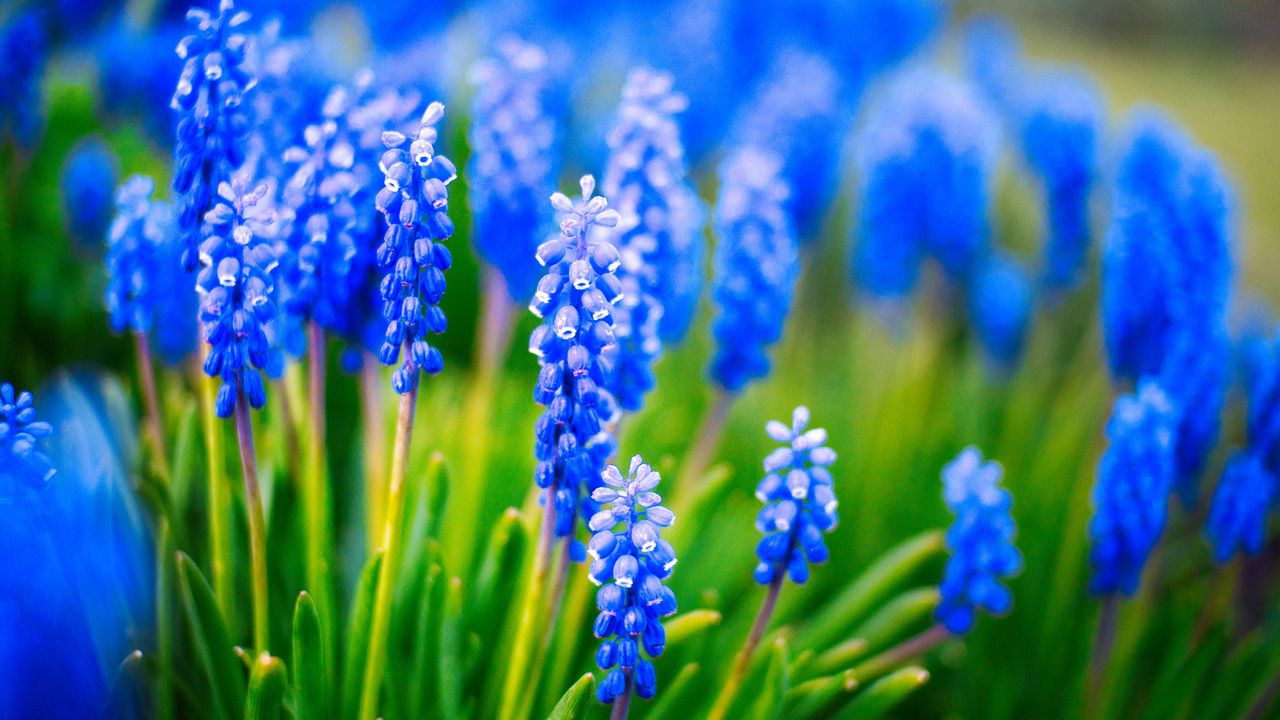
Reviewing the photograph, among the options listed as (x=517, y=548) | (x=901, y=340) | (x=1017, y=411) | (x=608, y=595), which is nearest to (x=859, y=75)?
(x=901, y=340)

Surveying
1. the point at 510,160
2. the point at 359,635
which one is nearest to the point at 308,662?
the point at 359,635

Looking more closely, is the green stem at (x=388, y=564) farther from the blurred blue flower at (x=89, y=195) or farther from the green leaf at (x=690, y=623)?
the blurred blue flower at (x=89, y=195)

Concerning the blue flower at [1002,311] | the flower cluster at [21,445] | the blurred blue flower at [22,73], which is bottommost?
the flower cluster at [21,445]

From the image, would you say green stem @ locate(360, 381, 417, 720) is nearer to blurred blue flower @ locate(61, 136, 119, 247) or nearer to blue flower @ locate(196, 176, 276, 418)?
blue flower @ locate(196, 176, 276, 418)

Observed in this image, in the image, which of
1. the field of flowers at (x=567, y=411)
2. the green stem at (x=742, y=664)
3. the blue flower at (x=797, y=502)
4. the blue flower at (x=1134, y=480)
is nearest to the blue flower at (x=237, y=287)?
the field of flowers at (x=567, y=411)

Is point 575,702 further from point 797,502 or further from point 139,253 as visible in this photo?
point 139,253

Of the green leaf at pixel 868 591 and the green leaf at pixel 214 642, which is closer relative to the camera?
the green leaf at pixel 214 642
